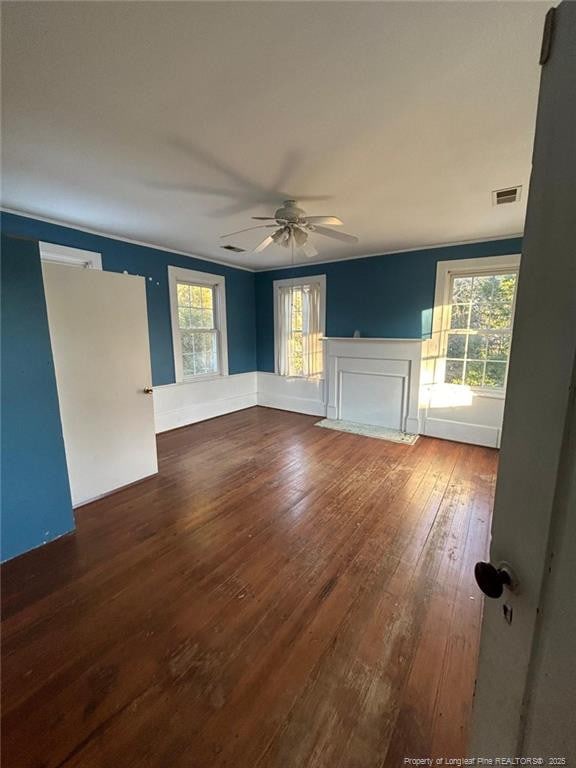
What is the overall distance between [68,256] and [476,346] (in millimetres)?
4666

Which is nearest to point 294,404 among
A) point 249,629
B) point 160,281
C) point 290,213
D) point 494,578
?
point 160,281

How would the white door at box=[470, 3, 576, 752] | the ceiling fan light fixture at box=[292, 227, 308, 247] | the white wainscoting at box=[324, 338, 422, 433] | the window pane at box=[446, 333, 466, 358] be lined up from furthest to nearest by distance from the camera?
the white wainscoting at box=[324, 338, 422, 433]
the window pane at box=[446, 333, 466, 358]
the ceiling fan light fixture at box=[292, 227, 308, 247]
the white door at box=[470, 3, 576, 752]

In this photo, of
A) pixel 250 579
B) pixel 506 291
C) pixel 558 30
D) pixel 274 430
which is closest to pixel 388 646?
pixel 250 579

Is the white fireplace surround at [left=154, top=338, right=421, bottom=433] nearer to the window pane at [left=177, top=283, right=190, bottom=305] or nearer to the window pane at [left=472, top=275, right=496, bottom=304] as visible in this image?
the window pane at [left=472, top=275, right=496, bottom=304]

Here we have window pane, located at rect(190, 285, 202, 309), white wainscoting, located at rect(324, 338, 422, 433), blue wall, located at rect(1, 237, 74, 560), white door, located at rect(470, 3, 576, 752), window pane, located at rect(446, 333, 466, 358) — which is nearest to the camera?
white door, located at rect(470, 3, 576, 752)

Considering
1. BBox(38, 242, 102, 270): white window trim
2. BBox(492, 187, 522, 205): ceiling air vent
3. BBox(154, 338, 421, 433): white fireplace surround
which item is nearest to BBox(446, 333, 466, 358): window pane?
BBox(154, 338, 421, 433): white fireplace surround

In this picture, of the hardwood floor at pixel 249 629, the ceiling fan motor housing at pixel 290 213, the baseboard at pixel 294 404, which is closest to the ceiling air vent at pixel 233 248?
the ceiling fan motor housing at pixel 290 213

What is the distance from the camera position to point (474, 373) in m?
3.85

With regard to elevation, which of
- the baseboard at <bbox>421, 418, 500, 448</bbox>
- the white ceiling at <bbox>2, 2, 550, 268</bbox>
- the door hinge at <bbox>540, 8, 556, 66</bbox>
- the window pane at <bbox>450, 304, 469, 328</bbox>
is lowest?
the baseboard at <bbox>421, 418, 500, 448</bbox>

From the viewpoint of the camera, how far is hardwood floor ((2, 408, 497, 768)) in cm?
110

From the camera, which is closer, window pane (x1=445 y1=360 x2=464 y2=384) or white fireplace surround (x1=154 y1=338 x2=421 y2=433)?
window pane (x1=445 y1=360 x2=464 y2=384)

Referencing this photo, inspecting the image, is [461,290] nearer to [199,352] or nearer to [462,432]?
[462,432]

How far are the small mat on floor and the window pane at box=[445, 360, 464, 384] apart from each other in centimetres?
86

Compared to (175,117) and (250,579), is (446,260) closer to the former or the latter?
(175,117)
